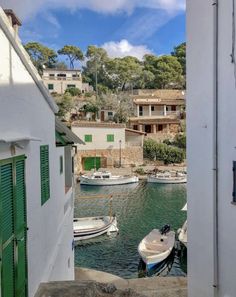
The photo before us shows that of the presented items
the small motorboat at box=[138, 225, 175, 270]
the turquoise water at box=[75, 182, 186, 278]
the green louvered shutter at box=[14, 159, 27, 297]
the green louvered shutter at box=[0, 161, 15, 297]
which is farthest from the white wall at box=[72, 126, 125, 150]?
the green louvered shutter at box=[0, 161, 15, 297]

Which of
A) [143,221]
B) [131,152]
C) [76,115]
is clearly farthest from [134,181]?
[76,115]

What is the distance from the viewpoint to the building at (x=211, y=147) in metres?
6.07

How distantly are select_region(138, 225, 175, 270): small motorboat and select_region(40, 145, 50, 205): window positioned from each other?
1267cm

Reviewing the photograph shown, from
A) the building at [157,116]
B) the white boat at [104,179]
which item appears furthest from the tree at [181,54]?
the white boat at [104,179]

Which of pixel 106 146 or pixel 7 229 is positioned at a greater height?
pixel 106 146

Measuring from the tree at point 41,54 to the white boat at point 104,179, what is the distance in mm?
44675

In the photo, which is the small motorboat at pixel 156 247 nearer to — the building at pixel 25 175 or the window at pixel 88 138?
the building at pixel 25 175

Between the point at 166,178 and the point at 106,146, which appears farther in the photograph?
the point at 106,146

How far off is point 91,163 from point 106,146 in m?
3.31

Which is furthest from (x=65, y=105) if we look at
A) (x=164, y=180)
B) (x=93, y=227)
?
(x=93, y=227)

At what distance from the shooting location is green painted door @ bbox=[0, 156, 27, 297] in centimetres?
547

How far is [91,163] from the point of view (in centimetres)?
5350

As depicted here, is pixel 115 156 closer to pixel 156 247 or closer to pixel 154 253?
pixel 156 247

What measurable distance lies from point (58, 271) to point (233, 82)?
24.9 ft
